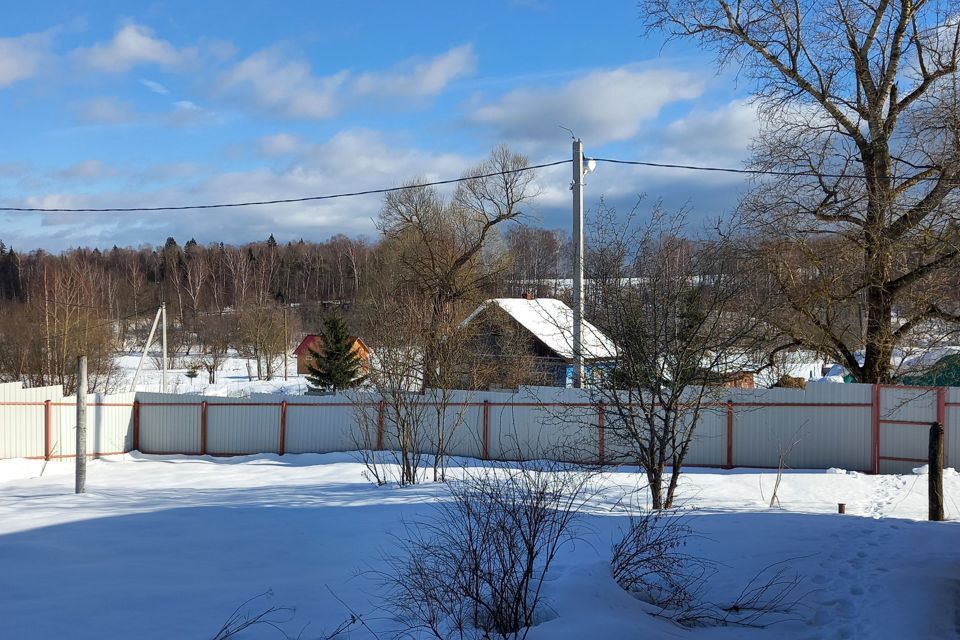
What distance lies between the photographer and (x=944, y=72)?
44.9 feet

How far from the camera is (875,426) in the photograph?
46.9ft

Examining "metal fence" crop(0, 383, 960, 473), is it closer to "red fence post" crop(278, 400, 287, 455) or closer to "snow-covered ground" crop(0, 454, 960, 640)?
"red fence post" crop(278, 400, 287, 455)

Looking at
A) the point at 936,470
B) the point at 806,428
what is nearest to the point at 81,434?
the point at 936,470

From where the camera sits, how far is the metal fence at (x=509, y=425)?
1412 centimetres

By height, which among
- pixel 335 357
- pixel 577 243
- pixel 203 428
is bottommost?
pixel 203 428

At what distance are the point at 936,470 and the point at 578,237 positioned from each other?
6635 mm

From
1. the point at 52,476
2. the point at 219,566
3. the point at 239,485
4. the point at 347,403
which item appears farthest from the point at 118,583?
the point at 347,403

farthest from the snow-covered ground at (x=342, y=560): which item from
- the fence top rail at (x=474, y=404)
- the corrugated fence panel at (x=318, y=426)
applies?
the corrugated fence panel at (x=318, y=426)

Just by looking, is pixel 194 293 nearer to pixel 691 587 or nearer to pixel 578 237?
pixel 578 237

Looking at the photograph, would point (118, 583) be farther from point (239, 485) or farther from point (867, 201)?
point (867, 201)

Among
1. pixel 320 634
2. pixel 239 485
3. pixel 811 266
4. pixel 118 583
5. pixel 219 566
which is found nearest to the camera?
pixel 320 634

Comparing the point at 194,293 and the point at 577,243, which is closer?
the point at 577,243

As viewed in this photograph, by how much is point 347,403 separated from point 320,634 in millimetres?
13034

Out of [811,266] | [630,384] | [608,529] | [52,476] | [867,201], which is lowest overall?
[52,476]
